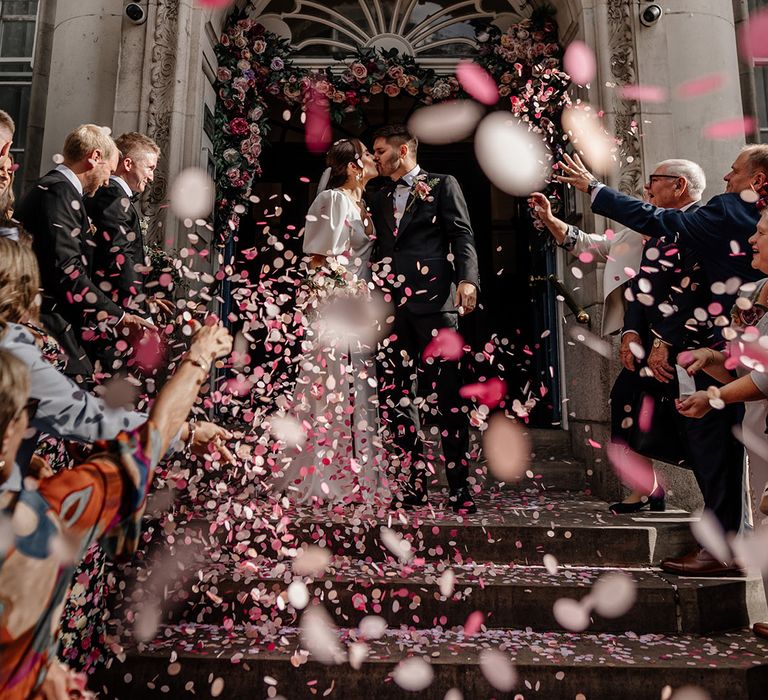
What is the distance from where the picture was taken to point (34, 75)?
6.21 m

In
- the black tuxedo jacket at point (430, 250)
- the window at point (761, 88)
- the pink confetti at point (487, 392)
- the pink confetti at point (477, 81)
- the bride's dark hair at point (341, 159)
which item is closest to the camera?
the black tuxedo jacket at point (430, 250)

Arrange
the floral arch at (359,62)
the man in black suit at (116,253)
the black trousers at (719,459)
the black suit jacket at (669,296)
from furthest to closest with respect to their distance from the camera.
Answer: the floral arch at (359,62) < the black suit jacket at (669,296) < the man in black suit at (116,253) < the black trousers at (719,459)

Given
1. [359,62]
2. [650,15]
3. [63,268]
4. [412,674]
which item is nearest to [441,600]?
[412,674]

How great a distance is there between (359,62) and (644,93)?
8.13 feet

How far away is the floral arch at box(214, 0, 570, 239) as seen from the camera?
17.8ft

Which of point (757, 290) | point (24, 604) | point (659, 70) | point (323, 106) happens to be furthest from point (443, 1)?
point (24, 604)

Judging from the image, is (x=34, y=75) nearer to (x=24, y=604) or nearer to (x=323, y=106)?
(x=323, y=106)

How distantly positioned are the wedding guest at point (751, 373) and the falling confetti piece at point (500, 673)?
1.10 m

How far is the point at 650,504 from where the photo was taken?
4020 millimetres

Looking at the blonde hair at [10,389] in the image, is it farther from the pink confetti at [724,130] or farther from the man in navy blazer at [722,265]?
the pink confetti at [724,130]

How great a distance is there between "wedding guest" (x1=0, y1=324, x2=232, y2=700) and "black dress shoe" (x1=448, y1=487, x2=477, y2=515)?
2.51 meters

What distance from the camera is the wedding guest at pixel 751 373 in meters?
2.40

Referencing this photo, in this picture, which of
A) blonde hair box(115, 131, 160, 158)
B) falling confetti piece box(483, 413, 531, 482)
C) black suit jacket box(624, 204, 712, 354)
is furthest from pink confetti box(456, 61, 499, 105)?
blonde hair box(115, 131, 160, 158)

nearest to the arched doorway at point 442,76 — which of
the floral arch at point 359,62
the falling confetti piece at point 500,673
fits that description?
the floral arch at point 359,62
